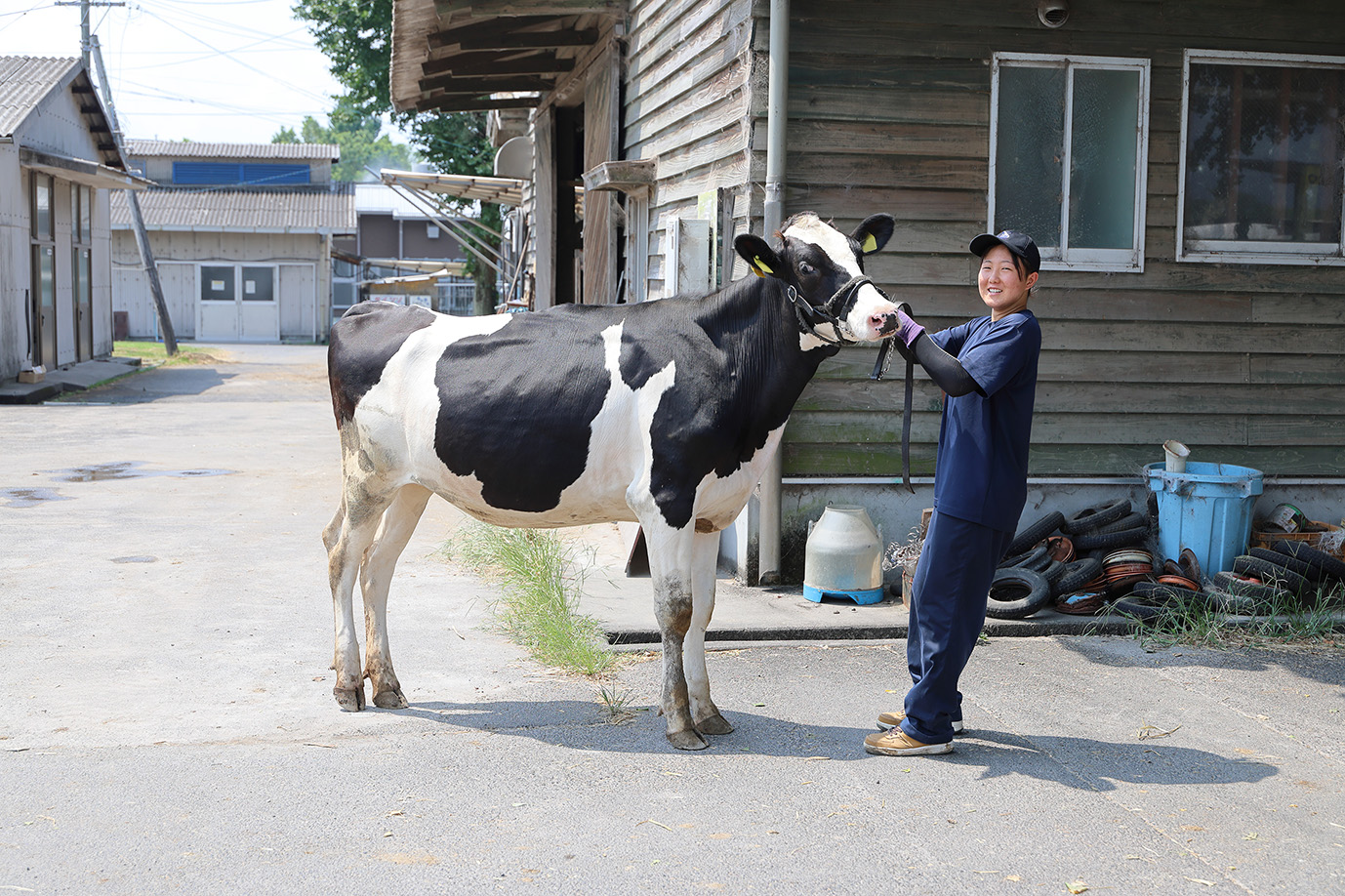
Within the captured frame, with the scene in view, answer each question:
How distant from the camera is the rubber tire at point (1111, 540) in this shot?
23.5 ft

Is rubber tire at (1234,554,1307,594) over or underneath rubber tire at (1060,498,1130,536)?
underneath

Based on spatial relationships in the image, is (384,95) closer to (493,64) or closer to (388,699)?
(493,64)

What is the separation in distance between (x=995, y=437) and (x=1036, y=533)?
2904 mm

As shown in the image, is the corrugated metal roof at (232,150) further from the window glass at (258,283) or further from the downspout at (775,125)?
the downspout at (775,125)

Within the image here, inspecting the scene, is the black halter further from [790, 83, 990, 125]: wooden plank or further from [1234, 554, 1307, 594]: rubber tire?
[1234, 554, 1307, 594]: rubber tire

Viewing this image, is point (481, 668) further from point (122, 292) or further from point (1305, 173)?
point (122, 292)

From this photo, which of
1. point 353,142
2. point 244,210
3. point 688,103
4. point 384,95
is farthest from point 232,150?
point 353,142

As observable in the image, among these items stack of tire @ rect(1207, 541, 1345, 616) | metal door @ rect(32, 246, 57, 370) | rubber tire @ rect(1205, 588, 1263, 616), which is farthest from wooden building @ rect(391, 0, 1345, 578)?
metal door @ rect(32, 246, 57, 370)

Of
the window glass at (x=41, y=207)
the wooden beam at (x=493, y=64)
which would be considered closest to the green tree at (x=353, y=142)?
the window glass at (x=41, y=207)

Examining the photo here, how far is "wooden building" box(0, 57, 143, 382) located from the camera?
19297 millimetres

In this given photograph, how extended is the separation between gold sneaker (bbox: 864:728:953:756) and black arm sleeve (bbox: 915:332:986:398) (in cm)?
135

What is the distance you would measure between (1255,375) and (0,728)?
712 cm

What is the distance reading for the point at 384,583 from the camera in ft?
17.5

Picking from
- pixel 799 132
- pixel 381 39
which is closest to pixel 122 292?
pixel 381 39
